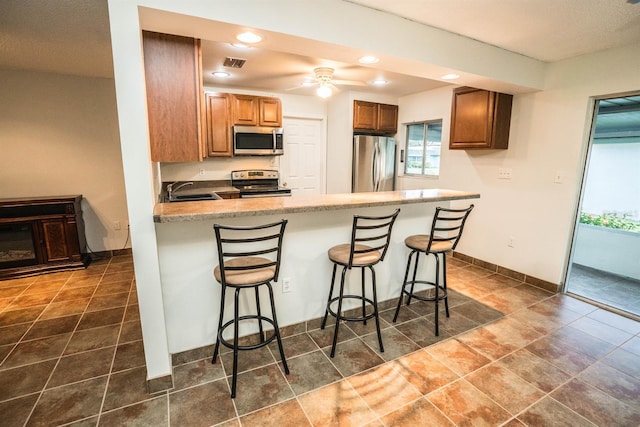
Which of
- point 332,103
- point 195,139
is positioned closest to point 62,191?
point 195,139

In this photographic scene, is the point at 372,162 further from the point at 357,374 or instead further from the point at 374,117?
the point at 357,374

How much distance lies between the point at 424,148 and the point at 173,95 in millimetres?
3966

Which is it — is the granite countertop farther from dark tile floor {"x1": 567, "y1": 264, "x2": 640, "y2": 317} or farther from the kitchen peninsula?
dark tile floor {"x1": 567, "y1": 264, "x2": 640, "y2": 317}

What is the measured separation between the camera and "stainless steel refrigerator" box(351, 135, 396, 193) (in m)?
4.84

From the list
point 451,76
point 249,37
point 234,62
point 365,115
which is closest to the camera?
point 249,37

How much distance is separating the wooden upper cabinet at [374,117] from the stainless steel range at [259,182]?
1.53 metres

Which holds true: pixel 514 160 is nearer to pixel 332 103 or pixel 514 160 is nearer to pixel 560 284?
pixel 560 284

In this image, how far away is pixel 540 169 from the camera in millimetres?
3381

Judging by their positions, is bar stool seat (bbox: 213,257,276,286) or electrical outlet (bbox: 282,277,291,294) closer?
bar stool seat (bbox: 213,257,276,286)

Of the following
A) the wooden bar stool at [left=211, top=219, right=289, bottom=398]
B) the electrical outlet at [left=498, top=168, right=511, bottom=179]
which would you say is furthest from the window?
the wooden bar stool at [left=211, top=219, right=289, bottom=398]

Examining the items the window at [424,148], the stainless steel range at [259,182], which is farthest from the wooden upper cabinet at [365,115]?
the stainless steel range at [259,182]

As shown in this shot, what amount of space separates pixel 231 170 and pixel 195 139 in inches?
113

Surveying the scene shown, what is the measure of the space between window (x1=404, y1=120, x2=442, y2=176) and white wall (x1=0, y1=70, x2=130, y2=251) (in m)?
4.44

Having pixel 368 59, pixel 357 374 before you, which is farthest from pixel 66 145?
pixel 357 374
